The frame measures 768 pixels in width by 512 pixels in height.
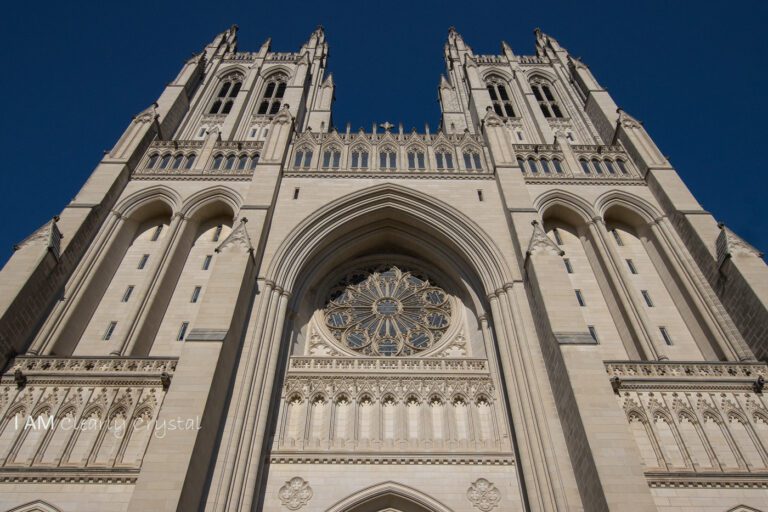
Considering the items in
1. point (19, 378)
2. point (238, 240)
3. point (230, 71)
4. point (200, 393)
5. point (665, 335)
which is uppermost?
point (230, 71)

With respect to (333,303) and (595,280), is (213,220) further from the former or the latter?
(595,280)

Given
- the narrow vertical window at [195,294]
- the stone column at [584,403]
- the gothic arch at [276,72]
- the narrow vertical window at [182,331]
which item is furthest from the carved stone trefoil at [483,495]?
the gothic arch at [276,72]

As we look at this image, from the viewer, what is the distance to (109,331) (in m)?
14.0

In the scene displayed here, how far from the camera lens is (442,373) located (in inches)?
547

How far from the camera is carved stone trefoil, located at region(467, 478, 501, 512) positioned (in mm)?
11242

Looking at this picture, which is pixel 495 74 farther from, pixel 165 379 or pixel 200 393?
pixel 200 393

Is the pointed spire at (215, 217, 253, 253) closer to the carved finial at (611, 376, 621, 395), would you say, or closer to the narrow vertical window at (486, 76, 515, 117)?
the carved finial at (611, 376, 621, 395)

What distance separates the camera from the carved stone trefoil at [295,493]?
11.2m

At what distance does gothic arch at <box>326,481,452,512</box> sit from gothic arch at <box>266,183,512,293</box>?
5934 millimetres

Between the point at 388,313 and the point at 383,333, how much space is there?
83 cm

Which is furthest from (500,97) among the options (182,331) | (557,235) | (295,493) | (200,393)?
(200,393)

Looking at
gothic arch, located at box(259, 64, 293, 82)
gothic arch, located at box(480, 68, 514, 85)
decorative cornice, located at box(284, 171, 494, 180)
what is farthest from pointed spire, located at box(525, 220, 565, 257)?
gothic arch, located at box(259, 64, 293, 82)

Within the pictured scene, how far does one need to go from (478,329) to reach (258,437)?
7098mm

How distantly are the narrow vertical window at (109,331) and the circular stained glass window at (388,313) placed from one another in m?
5.88
